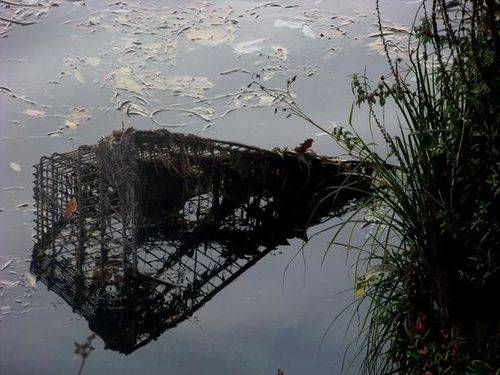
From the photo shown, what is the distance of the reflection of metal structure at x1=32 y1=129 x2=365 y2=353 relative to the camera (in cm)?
263

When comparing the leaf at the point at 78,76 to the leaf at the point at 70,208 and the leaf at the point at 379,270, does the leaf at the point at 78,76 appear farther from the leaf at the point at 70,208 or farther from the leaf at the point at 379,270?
the leaf at the point at 379,270

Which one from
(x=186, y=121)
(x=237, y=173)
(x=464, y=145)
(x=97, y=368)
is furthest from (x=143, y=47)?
(x=464, y=145)

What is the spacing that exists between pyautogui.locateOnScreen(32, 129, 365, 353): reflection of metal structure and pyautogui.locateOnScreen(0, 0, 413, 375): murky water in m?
0.07

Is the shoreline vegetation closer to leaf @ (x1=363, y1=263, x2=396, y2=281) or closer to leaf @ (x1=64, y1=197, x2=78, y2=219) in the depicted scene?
leaf @ (x1=363, y1=263, x2=396, y2=281)

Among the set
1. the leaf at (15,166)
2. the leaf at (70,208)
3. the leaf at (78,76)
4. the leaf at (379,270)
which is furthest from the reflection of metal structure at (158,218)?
the leaf at (78,76)

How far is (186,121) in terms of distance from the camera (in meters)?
3.63

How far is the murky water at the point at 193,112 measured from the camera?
8.07ft

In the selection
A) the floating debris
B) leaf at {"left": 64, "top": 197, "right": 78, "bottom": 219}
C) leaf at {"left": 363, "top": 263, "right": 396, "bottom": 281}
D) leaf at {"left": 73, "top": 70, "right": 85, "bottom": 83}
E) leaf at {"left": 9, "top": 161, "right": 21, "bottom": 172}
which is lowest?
leaf at {"left": 363, "top": 263, "right": 396, "bottom": 281}

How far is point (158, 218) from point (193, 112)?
89 cm

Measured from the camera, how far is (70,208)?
9.56 feet

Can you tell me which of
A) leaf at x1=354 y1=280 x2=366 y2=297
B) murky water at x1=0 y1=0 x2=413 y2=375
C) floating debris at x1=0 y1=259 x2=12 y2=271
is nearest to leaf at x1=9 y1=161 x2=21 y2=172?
murky water at x1=0 y1=0 x2=413 y2=375

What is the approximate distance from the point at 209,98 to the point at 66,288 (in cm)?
138

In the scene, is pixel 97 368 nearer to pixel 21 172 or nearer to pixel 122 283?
pixel 122 283

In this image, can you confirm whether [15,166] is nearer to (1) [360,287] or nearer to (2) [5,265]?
(2) [5,265]
